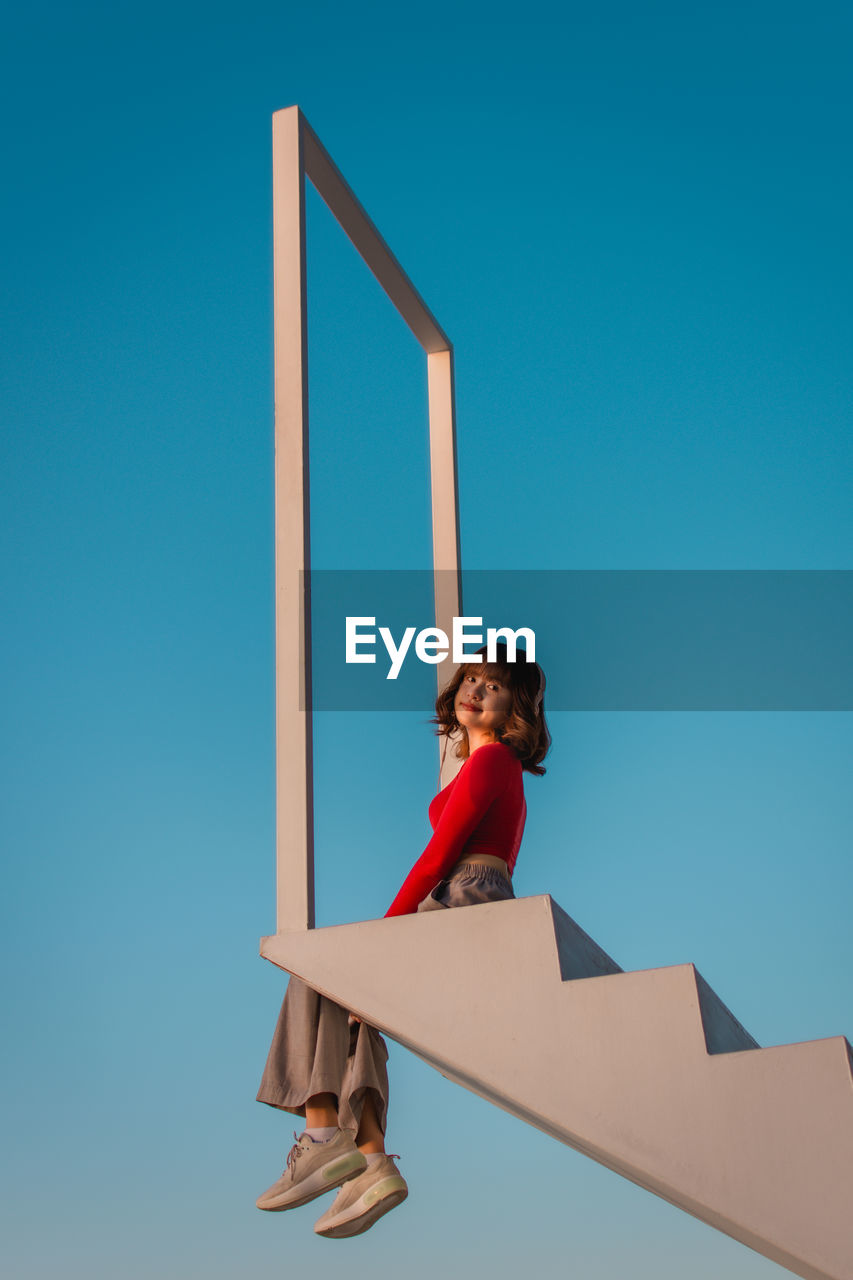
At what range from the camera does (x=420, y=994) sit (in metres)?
4.18

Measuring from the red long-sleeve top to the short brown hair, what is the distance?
83 millimetres

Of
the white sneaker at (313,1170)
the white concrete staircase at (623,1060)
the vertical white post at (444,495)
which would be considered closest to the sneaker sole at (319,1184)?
the white sneaker at (313,1170)

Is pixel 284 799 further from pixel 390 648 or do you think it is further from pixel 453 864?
pixel 390 648

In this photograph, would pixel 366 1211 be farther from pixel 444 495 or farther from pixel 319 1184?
pixel 444 495

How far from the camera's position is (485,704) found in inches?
201

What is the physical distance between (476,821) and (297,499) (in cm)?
121

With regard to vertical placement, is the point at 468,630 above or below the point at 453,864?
above

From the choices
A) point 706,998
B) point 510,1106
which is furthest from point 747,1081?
point 510,1106

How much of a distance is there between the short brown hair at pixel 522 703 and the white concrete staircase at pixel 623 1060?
2.80ft

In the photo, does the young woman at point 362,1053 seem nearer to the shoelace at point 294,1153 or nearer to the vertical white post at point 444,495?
the shoelace at point 294,1153

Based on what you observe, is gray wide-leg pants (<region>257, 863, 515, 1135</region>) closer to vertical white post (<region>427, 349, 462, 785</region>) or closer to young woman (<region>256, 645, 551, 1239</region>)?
young woman (<region>256, 645, 551, 1239</region>)

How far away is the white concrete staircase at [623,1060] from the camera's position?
151 inches

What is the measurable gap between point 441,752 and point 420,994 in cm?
173

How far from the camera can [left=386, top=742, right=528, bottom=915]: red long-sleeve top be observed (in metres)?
4.60
